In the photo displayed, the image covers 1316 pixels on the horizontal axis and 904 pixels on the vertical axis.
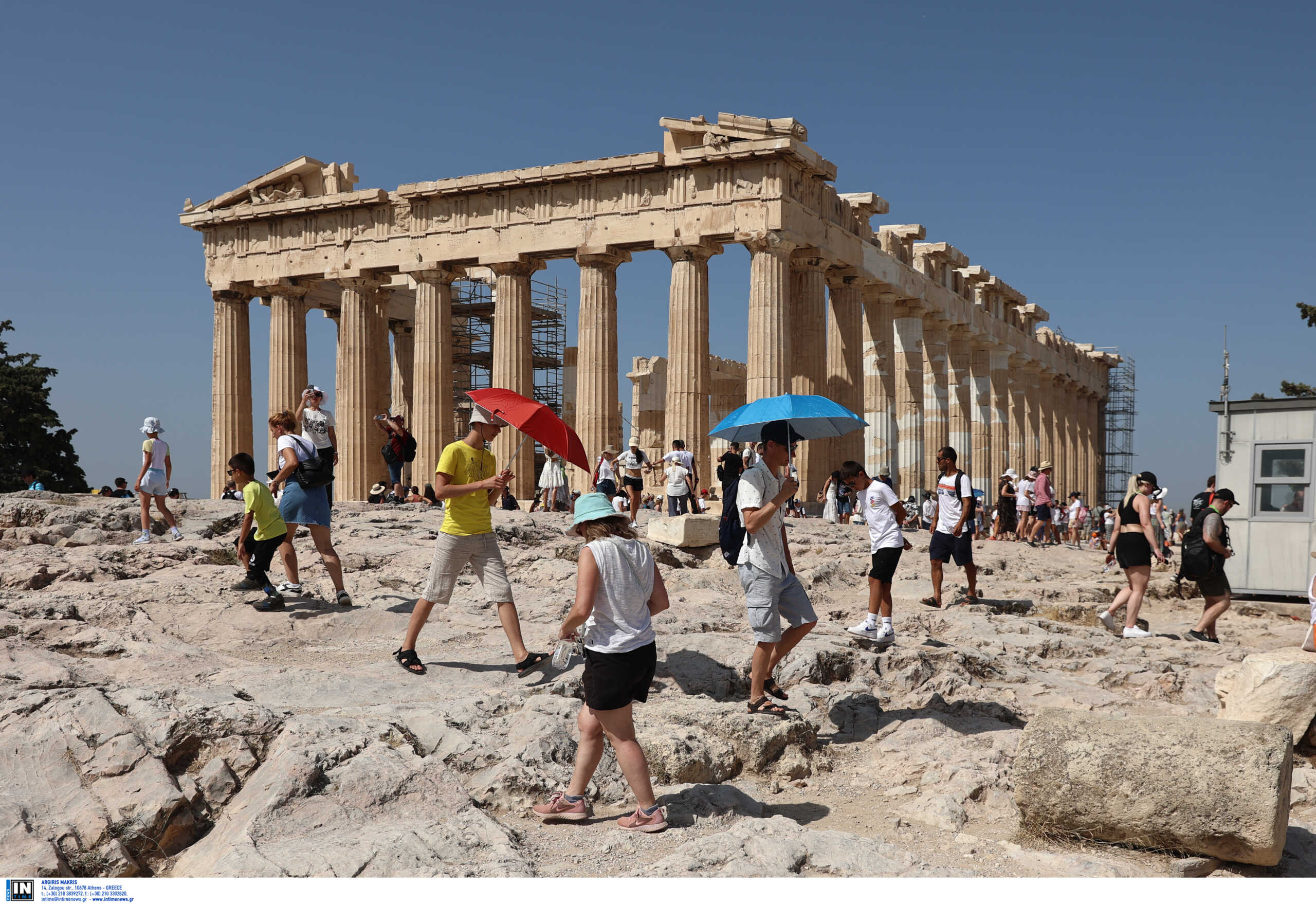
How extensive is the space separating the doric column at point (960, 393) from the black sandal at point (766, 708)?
Result: 98.0 feet

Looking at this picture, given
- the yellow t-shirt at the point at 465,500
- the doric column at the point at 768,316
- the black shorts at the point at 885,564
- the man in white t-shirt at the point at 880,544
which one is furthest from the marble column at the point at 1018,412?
the yellow t-shirt at the point at 465,500

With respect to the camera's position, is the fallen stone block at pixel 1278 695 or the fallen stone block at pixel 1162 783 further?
the fallen stone block at pixel 1278 695

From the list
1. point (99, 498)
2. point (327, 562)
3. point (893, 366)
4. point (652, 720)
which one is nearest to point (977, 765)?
point (652, 720)

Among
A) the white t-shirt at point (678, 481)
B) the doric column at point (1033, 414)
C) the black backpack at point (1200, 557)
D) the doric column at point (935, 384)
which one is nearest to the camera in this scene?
the black backpack at point (1200, 557)

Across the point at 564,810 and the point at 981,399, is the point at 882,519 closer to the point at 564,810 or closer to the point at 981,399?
the point at 564,810

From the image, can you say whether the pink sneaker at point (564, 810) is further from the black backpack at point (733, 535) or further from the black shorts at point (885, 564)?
the black shorts at point (885, 564)

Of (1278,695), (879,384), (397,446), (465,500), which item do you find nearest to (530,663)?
(465,500)

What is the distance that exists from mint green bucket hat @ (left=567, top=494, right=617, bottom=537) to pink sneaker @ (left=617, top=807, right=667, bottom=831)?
1.47 meters

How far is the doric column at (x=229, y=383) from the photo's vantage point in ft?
103

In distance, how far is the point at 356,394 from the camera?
1201 inches

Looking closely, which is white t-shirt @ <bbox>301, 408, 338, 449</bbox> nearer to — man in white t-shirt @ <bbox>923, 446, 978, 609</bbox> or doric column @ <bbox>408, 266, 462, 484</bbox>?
man in white t-shirt @ <bbox>923, 446, 978, 609</bbox>

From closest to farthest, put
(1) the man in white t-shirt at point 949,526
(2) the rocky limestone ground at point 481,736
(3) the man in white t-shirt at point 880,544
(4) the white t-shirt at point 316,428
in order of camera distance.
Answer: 1. (2) the rocky limestone ground at point 481,736
2. (3) the man in white t-shirt at point 880,544
3. (4) the white t-shirt at point 316,428
4. (1) the man in white t-shirt at point 949,526

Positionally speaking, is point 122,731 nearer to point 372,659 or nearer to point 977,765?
point 372,659

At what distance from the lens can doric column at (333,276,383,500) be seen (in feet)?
99.3
